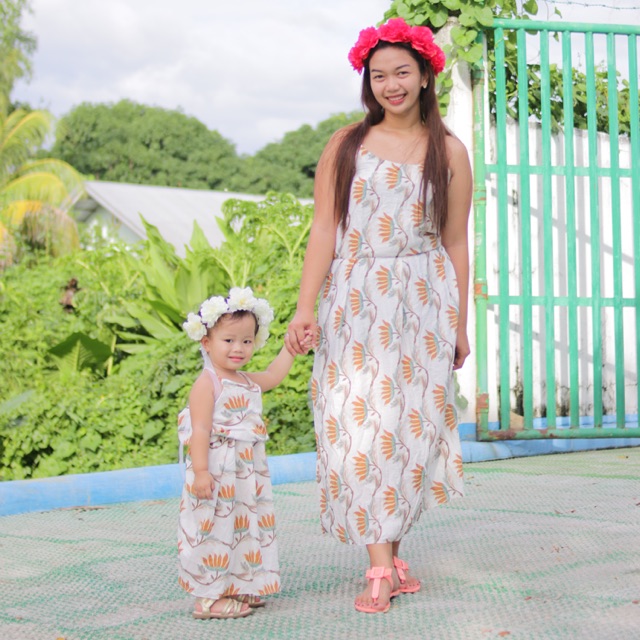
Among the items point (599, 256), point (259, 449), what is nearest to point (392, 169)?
point (259, 449)

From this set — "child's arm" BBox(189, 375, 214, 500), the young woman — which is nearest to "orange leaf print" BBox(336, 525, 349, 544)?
the young woman

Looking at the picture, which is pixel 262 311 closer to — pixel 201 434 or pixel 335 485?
pixel 201 434

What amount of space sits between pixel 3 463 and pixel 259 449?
147 inches

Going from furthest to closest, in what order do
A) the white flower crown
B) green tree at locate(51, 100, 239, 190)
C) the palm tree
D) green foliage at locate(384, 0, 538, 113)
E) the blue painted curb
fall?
1. green tree at locate(51, 100, 239, 190)
2. the palm tree
3. green foliage at locate(384, 0, 538, 113)
4. the blue painted curb
5. the white flower crown

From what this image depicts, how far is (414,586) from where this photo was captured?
3.17 meters

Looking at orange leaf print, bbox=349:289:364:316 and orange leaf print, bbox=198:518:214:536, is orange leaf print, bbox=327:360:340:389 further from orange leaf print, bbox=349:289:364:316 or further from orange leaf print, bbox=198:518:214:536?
orange leaf print, bbox=198:518:214:536

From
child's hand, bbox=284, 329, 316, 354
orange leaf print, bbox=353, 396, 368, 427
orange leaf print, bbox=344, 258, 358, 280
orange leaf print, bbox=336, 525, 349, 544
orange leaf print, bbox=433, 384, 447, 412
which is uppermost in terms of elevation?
orange leaf print, bbox=344, 258, 358, 280

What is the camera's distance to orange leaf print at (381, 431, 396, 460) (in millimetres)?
3121

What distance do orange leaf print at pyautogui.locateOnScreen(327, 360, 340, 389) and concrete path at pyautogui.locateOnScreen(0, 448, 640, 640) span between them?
2.07 ft

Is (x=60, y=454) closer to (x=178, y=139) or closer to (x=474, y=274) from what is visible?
(x=474, y=274)

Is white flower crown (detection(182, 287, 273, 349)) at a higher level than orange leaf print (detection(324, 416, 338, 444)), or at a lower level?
higher

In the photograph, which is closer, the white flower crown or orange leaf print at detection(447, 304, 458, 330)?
the white flower crown

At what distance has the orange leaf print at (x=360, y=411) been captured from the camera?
3127mm

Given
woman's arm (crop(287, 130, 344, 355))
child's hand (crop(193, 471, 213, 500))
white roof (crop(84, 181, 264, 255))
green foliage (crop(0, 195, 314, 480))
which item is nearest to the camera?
child's hand (crop(193, 471, 213, 500))
